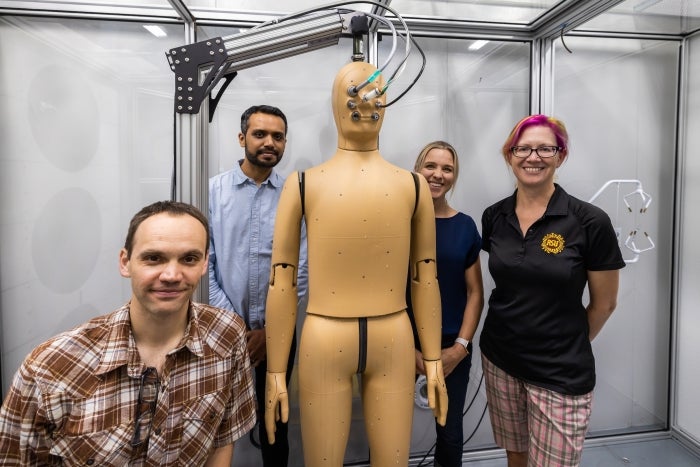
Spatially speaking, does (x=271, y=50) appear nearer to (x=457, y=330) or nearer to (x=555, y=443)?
(x=457, y=330)

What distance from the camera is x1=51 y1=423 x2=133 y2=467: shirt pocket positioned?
1013 mm

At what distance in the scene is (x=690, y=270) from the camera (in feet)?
8.56

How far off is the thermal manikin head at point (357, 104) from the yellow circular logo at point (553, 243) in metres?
0.77

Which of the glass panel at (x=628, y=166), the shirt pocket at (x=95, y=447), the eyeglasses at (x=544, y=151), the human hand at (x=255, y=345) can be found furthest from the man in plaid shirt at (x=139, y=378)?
the glass panel at (x=628, y=166)

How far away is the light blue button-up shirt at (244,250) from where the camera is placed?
1.91 m

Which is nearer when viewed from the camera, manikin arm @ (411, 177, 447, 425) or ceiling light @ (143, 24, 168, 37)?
manikin arm @ (411, 177, 447, 425)

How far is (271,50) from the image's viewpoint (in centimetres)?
141

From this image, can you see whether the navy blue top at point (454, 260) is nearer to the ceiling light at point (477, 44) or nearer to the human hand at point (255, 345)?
the human hand at point (255, 345)

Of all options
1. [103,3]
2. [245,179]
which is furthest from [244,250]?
[103,3]

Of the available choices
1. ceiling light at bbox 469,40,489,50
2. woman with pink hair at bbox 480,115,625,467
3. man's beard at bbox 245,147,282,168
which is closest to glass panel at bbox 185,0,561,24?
ceiling light at bbox 469,40,489,50

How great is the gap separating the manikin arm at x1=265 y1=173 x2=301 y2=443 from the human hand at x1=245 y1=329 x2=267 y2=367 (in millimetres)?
342

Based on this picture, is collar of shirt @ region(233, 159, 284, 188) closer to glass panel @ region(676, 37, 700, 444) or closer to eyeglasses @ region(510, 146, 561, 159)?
eyeglasses @ region(510, 146, 561, 159)

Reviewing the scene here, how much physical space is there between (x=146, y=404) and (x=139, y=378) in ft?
0.25

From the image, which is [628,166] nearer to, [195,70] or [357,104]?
[357,104]
